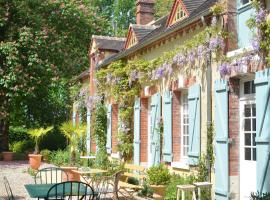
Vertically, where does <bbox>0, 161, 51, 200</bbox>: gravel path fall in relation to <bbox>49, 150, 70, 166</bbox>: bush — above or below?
below

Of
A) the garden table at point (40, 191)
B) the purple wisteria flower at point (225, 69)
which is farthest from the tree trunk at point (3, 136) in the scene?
the purple wisteria flower at point (225, 69)

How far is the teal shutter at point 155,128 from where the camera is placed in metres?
11.6

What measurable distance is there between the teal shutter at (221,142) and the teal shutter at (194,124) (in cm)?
82

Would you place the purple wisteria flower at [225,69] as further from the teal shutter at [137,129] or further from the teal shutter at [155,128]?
the teal shutter at [137,129]

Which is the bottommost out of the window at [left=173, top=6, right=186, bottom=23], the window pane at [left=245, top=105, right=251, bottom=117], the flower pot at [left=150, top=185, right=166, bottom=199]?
the flower pot at [left=150, top=185, right=166, bottom=199]

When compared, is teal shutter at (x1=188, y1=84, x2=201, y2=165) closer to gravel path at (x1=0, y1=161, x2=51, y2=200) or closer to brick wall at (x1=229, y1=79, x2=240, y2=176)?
brick wall at (x1=229, y1=79, x2=240, y2=176)

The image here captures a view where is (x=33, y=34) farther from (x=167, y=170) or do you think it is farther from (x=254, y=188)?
(x=254, y=188)

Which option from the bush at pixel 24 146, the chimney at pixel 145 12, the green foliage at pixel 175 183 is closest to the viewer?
the green foliage at pixel 175 183

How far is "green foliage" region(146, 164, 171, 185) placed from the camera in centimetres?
1012

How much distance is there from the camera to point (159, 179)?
33.2ft

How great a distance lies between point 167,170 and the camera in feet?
34.1

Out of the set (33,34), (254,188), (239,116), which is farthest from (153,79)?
(33,34)

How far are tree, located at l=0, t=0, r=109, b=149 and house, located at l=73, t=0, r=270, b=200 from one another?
9.07m

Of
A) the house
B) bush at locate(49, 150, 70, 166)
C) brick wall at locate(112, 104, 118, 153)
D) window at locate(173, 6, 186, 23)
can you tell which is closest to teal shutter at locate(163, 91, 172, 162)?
the house
